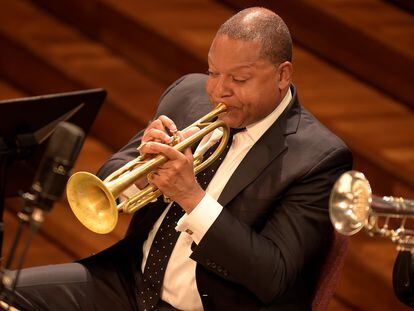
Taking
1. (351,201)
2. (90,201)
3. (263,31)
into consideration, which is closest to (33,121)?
(90,201)

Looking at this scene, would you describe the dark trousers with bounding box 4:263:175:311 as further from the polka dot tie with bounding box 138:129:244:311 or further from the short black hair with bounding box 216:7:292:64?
the short black hair with bounding box 216:7:292:64

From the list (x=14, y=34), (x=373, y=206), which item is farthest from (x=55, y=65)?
(x=373, y=206)

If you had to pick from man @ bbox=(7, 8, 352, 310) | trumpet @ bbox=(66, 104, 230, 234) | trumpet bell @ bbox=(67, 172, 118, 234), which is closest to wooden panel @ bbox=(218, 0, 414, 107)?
man @ bbox=(7, 8, 352, 310)

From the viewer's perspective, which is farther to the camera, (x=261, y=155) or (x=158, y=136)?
(x=261, y=155)

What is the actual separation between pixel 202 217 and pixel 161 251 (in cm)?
28

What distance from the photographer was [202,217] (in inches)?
112

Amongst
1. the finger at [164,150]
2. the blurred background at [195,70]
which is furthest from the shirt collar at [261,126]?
the blurred background at [195,70]

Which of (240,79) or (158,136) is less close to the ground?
(240,79)

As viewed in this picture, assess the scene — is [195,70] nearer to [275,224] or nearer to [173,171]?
[275,224]

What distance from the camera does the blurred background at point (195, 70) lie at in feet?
14.6

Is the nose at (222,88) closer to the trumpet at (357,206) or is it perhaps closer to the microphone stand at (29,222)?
the trumpet at (357,206)

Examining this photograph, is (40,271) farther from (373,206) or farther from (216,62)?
(373,206)

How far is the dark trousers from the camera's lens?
10.1ft

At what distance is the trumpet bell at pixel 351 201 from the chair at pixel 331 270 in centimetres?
35
